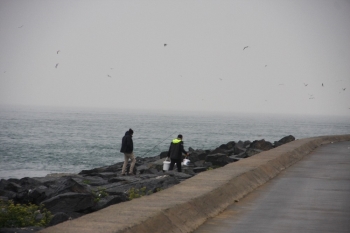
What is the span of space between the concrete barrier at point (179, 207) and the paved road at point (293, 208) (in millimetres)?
A: 177

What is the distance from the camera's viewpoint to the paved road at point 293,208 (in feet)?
25.7

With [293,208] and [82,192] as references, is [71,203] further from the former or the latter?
[293,208]

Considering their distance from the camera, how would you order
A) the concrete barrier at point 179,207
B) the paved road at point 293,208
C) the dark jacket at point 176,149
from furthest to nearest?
the dark jacket at point 176,149 < the paved road at point 293,208 < the concrete barrier at point 179,207

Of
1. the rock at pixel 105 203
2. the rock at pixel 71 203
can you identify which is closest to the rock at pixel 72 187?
the rock at pixel 71 203

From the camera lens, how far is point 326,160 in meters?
19.7

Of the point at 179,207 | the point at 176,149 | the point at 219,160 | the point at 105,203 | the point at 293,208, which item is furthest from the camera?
the point at 219,160

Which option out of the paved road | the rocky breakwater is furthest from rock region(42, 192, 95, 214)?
the paved road

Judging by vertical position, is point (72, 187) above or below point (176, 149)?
below

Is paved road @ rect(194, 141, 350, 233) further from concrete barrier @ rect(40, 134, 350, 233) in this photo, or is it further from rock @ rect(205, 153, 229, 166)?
rock @ rect(205, 153, 229, 166)

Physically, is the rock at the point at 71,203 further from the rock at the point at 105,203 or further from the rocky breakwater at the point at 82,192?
the rock at the point at 105,203

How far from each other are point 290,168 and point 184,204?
28.6 feet

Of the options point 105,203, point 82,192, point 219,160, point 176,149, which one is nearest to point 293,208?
point 105,203

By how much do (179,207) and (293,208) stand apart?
2016 millimetres

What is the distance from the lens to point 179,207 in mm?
8109
